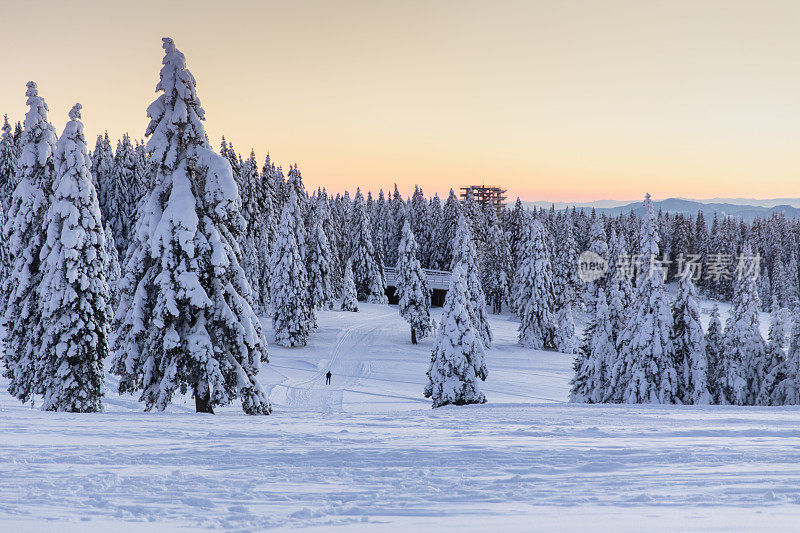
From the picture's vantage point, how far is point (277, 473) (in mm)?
7922

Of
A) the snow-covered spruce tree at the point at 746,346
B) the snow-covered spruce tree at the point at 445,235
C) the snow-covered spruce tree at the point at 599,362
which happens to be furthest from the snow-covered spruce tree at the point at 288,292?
the snow-covered spruce tree at the point at 445,235

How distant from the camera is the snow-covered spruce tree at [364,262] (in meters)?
73.9

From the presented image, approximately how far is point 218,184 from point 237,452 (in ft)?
28.9

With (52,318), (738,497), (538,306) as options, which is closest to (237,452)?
(738,497)

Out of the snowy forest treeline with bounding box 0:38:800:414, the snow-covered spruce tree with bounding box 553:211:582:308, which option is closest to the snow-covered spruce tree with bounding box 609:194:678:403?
the snowy forest treeline with bounding box 0:38:800:414

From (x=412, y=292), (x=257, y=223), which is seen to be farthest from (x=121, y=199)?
(x=412, y=292)

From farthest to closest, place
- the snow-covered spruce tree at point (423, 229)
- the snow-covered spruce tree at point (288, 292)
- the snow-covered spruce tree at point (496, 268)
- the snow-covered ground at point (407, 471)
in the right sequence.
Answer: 1. the snow-covered spruce tree at point (423, 229)
2. the snow-covered spruce tree at point (496, 268)
3. the snow-covered spruce tree at point (288, 292)
4. the snow-covered ground at point (407, 471)

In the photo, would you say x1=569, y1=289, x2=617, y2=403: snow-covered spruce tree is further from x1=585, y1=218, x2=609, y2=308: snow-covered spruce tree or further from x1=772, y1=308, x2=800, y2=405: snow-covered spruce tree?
x1=585, y1=218, x2=609, y2=308: snow-covered spruce tree

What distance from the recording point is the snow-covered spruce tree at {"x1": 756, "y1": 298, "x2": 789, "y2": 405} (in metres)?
31.4

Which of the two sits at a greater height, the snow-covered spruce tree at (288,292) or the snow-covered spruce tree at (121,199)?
the snow-covered spruce tree at (121,199)

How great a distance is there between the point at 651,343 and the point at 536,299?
27781 millimetres

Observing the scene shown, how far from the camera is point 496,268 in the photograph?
7475 centimetres

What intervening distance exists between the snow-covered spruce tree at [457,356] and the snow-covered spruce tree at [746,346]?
49.9 feet

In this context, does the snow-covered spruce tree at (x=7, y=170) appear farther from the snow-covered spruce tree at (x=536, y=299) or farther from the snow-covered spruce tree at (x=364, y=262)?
the snow-covered spruce tree at (x=536, y=299)
